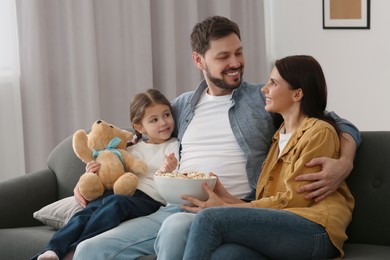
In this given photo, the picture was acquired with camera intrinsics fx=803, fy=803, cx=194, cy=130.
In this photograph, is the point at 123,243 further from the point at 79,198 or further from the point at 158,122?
the point at 158,122

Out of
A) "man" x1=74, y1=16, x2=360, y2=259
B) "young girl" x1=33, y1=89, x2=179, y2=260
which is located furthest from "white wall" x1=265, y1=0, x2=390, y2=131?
"young girl" x1=33, y1=89, x2=179, y2=260

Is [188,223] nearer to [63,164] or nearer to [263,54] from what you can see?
[63,164]

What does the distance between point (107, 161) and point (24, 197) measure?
46cm

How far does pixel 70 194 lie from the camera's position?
345 centimetres

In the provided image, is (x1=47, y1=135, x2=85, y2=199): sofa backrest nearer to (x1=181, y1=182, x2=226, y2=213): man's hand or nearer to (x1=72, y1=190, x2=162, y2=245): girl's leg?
(x1=72, y1=190, x2=162, y2=245): girl's leg

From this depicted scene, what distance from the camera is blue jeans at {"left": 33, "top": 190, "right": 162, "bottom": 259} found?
9.51 feet

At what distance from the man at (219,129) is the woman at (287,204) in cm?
11

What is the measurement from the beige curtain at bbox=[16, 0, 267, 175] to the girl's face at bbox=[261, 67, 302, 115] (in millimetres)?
1956

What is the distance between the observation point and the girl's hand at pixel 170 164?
299 cm

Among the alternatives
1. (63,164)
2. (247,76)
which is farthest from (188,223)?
(247,76)

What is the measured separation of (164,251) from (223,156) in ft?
1.91

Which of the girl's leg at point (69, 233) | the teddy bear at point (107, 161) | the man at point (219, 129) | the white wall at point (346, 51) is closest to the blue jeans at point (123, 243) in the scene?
the man at point (219, 129)

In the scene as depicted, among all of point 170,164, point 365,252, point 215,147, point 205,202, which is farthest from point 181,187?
point 365,252

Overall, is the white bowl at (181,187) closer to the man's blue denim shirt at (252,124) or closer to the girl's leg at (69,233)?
the man's blue denim shirt at (252,124)
